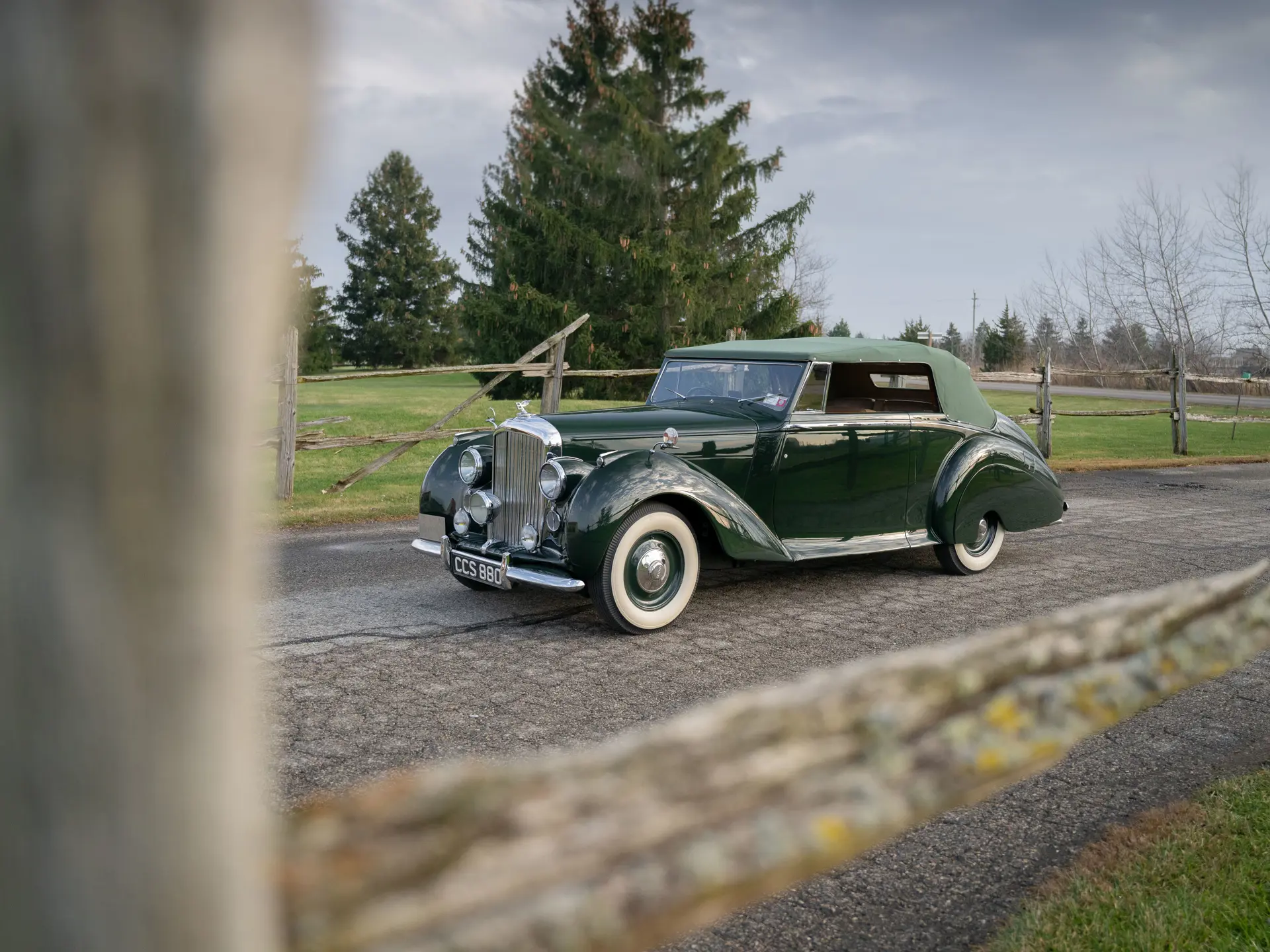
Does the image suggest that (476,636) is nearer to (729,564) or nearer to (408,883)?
(729,564)

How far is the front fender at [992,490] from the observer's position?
288 inches

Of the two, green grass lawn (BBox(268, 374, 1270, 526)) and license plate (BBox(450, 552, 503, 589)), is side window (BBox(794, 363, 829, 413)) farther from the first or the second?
green grass lawn (BBox(268, 374, 1270, 526))

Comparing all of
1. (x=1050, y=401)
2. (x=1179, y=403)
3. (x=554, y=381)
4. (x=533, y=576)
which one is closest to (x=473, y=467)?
(x=533, y=576)

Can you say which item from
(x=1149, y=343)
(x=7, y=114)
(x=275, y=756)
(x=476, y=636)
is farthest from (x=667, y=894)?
(x=1149, y=343)

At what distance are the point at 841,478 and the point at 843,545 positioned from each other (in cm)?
46

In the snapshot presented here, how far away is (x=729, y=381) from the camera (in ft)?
24.4

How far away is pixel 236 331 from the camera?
34 centimetres

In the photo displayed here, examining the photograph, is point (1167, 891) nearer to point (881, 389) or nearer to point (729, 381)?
point (729, 381)

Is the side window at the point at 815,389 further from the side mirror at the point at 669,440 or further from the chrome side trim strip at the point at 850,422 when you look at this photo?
the side mirror at the point at 669,440

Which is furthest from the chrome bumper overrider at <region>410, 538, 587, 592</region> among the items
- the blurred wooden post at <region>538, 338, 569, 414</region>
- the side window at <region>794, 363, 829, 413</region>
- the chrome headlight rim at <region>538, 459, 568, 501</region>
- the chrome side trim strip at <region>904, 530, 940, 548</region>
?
the blurred wooden post at <region>538, 338, 569, 414</region>

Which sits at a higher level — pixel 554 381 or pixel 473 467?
pixel 554 381

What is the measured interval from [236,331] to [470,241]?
40969 millimetres

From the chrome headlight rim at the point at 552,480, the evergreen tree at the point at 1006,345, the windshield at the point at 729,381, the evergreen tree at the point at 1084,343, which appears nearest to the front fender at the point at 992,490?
the windshield at the point at 729,381

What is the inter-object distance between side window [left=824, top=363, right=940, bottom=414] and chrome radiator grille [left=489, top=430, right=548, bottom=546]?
2.16 meters
